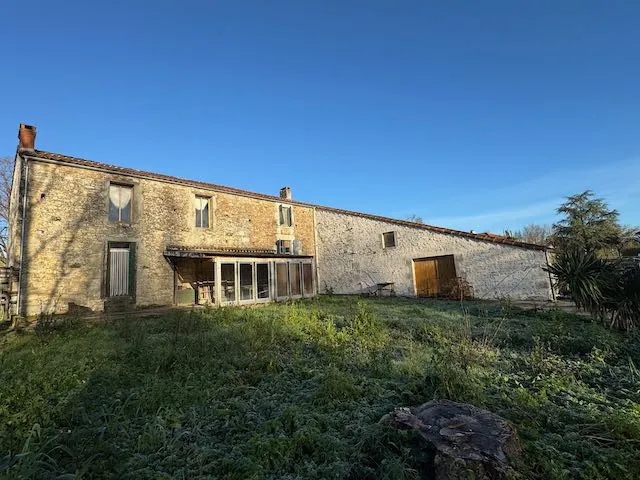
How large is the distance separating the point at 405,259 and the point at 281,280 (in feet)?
22.4

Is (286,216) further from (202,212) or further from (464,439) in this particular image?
(464,439)

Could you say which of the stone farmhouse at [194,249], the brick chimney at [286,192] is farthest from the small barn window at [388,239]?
the brick chimney at [286,192]

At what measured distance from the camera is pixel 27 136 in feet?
39.9

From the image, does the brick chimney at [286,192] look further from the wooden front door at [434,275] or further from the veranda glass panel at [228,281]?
the wooden front door at [434,275]

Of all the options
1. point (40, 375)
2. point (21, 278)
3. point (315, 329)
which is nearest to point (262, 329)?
point (315, 329)

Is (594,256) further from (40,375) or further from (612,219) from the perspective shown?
(612,219)

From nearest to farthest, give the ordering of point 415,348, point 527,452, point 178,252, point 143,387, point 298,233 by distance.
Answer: point 527,452 → point 143,387 → point 415,348 → point 178,252 → point 298,233

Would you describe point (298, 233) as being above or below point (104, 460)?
above

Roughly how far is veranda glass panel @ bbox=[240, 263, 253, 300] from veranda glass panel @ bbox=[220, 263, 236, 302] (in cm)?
40

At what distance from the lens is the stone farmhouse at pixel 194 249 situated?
11992 millimetres

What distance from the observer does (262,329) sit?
7984 millimetres

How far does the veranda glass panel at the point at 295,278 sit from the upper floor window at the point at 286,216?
3215 millimetres

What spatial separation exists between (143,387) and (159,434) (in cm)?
153

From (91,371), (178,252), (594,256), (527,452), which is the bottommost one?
(527,452)
